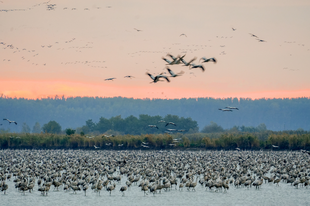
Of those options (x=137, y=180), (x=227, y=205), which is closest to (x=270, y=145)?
(x=137, y=180)

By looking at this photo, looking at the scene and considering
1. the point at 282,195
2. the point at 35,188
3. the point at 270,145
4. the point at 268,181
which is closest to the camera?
the point at 282,195

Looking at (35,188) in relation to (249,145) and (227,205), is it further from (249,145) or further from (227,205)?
(249,145)

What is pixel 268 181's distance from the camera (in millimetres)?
34344

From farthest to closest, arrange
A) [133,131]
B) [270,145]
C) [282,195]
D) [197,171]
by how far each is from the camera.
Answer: [133,131]
[270,145]
[197,171]
[282,195]

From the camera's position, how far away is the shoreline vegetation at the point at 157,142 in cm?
8088

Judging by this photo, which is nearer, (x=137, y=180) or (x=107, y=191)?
(x=107, y=191)

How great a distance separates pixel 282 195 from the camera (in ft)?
96.0

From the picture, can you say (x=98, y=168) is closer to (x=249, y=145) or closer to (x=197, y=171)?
(x=197, y=171)

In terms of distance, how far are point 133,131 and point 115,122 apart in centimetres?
1180

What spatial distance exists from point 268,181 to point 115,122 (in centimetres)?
14429

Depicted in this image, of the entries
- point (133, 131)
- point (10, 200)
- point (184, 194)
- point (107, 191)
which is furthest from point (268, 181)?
point (133, 131)

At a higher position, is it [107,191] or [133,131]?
[133,131]

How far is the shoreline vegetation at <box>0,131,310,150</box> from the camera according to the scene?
80.9 meters

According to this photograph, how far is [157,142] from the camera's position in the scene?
85.4 m
